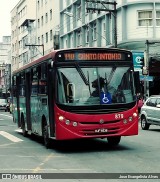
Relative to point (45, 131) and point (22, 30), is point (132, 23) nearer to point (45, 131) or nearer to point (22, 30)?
point (45, 131)

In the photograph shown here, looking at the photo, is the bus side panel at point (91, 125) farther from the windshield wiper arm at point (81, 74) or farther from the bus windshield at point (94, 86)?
the windshield wiper arm at point (81, 74)

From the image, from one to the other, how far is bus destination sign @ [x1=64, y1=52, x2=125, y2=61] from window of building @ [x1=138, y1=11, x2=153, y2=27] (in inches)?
918

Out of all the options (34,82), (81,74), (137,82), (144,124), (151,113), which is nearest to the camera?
(81,74)

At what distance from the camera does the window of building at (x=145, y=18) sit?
36.3m

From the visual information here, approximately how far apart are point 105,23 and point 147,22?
474cm

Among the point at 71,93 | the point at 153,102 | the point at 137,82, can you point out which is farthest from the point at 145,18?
the point at 71,93

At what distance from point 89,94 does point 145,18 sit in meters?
24.6

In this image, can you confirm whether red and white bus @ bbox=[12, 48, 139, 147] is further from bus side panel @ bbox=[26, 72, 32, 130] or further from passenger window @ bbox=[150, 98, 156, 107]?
passenger window @ bbox=[150, 98, 156, 107]

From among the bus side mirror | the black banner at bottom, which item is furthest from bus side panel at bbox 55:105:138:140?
the black banner at bottom

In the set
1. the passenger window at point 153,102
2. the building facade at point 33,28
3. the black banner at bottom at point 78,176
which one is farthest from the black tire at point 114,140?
the building facade at point 33,28

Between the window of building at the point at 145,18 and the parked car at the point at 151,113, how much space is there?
1462 centimetres

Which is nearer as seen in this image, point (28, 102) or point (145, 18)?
point (28, 102)

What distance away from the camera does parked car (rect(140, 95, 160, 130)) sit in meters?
21.6

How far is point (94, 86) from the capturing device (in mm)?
12992
